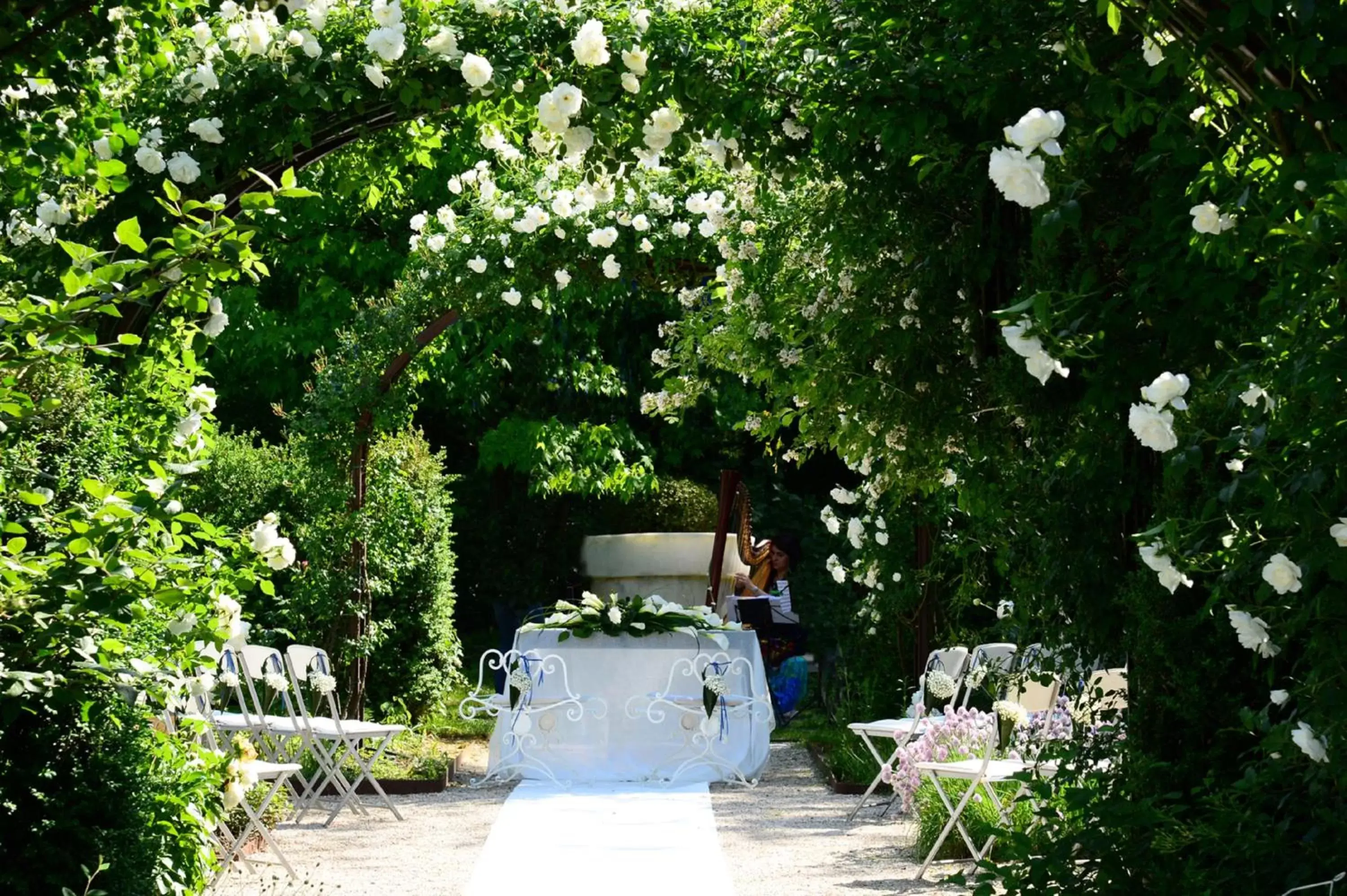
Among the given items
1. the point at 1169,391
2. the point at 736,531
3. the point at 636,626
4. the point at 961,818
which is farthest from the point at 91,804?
the point at 736,531

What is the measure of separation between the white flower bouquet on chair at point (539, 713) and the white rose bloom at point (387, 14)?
4.18 meters

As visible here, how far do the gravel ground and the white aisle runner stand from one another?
12 centimetres

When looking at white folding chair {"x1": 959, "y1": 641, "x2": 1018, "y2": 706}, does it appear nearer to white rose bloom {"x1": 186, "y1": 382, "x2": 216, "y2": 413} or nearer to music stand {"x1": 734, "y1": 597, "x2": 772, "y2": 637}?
white rose bloom {"x1": 186, "y1": 382, "x2": 216, "y2": 413}

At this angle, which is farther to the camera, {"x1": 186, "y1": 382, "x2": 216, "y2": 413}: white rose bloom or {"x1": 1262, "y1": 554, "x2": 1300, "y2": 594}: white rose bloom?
{"x1": 186, "y1": 382, "x2": 216, "y2": 413}: white rose bloom

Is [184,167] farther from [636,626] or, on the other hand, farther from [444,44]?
[636,626]

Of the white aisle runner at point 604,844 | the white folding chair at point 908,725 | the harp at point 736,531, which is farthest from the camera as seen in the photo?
the harp at point 736,531

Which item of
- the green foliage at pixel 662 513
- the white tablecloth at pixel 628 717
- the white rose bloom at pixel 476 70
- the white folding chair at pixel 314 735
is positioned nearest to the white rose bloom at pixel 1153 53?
the white rose bloom at pixel 476 70

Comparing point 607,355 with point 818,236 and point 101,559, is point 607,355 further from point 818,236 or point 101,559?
point 101,559

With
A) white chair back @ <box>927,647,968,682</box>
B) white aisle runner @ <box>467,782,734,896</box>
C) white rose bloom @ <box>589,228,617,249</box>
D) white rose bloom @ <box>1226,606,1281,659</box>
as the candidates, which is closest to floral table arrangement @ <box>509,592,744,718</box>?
white aisle runner @ <box>467,782,734,896</box>

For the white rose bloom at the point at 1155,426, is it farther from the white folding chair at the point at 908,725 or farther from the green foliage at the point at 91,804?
the white folding chair at the point at 908,725

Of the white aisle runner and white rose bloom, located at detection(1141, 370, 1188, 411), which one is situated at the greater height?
white rose bloom, located at detection(1141, 370, 1188, 411)

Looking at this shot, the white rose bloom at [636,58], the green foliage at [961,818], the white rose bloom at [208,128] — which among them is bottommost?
the green foliage at [961,818]

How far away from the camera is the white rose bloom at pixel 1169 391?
9.21ft

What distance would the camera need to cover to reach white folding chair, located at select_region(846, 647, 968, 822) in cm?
680
